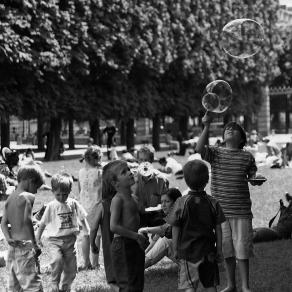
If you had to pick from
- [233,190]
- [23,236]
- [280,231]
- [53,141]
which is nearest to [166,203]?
[233,190]

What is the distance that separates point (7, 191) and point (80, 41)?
53.6 feet

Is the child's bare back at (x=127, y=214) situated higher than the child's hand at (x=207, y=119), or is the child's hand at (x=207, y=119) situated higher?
the child's hand at (x=207, y=119)

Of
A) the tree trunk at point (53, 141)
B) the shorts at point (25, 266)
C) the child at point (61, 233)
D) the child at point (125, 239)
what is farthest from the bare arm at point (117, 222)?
the tree trunk at point (53, 141)

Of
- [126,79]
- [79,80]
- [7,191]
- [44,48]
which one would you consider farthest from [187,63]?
[7,191]

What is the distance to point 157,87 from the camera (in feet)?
150

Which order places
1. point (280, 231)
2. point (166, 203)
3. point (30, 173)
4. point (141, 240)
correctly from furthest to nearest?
point (280, 231)
point (166, 203)
point (30, 173)
point (141, 240)

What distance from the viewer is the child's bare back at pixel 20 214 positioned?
7535 mm

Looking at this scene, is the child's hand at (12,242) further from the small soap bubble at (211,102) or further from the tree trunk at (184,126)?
the tree trunk at (184,126)

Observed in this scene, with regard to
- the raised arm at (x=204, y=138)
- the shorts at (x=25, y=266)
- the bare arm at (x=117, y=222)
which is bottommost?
the shorts at (x=25, y=266)

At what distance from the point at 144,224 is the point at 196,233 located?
180 cm

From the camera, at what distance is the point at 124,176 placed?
7.07m

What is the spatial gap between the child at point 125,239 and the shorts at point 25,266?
88cm

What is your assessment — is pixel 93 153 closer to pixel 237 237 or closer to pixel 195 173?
pixel 237 237

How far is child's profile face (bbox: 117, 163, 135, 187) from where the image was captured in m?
7.07
